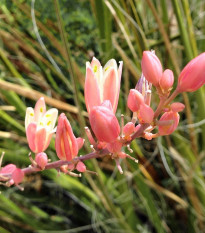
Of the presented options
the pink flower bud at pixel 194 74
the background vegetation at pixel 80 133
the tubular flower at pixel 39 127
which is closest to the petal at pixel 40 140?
the tubular flower at pixel 39 127

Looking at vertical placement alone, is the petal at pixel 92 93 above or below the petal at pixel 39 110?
above

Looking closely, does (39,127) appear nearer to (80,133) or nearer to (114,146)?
(114,146)

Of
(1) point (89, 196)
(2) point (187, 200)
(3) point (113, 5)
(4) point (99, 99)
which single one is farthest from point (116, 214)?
(4) point (99, 99)

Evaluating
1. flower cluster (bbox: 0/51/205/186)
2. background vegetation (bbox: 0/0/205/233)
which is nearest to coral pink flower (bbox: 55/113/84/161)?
flower cluster (bbox: 0/51/205/186)

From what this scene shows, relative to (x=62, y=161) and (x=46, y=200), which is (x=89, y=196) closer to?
(x=46, y=200)

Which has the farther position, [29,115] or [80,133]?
[80,133]

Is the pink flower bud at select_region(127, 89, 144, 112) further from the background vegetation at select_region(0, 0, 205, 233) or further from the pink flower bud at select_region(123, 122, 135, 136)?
the background vegetation at select_region(0, 0, 205, 233)

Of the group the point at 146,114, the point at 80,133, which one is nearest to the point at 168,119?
the point at 146,114

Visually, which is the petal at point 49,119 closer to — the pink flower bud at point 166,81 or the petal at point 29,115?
the petal at point 29,115
